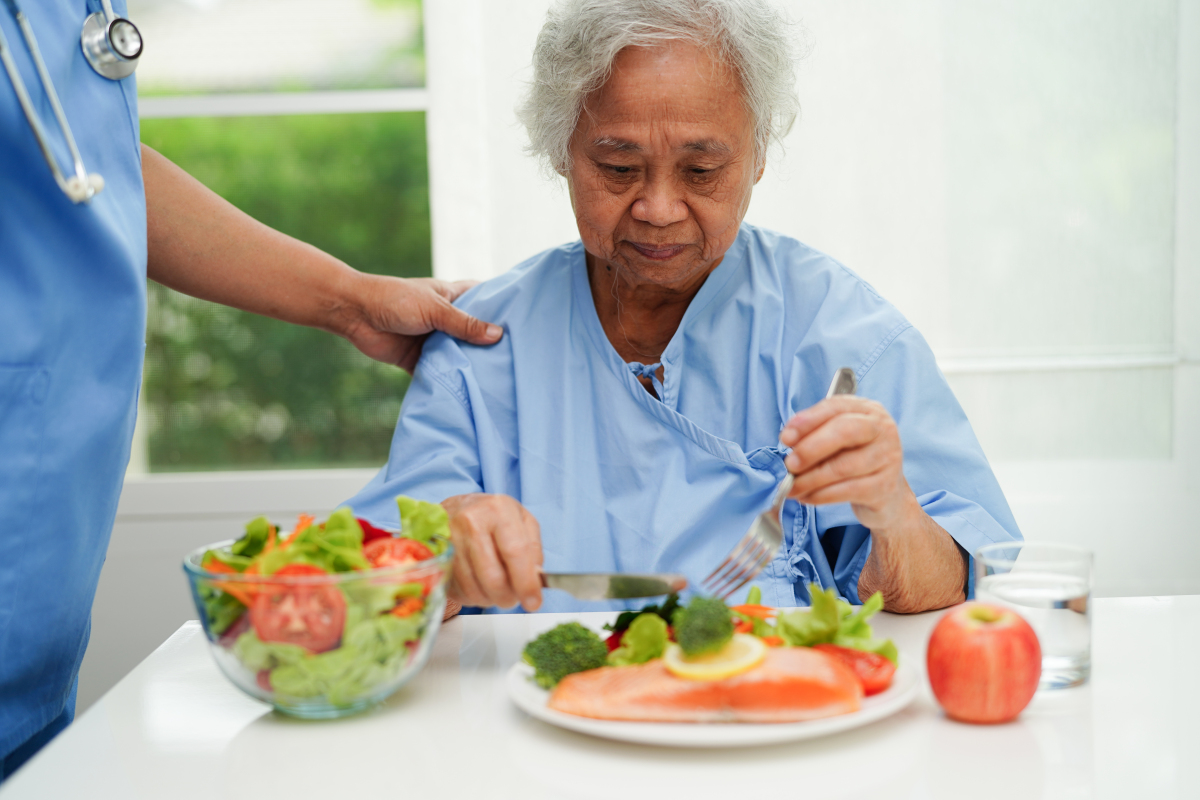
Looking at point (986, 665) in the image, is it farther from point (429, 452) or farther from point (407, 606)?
point (429, 452)

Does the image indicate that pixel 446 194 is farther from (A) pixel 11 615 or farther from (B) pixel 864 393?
(A) pixel 11 615

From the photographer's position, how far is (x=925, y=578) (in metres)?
1.12

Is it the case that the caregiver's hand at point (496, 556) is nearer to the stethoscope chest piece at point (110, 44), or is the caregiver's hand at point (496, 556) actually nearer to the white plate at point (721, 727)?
the white plate at point (721, 727)

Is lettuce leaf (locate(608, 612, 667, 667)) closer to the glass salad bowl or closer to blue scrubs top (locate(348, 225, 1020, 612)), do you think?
the glass salad bowl

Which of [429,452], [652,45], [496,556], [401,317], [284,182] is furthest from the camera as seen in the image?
[284,182]

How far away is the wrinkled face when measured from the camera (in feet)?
4.10

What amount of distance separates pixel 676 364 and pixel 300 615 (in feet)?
2.50

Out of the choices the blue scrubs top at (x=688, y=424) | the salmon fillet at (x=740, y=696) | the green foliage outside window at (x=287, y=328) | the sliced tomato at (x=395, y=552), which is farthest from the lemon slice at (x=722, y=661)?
the green foliage outside window at (x=287, y=328)

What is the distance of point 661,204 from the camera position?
128 centimetres

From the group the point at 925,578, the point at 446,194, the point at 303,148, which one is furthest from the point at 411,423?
the point at 303,148

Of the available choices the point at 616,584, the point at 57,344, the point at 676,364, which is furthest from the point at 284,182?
the point at 616,584

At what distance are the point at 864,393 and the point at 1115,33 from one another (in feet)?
5.20

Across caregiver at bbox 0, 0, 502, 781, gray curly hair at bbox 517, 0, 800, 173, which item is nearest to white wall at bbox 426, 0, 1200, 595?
gray curly hair at bbox 517, 0, 800, 173

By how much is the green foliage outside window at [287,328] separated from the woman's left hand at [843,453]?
5.65ft
